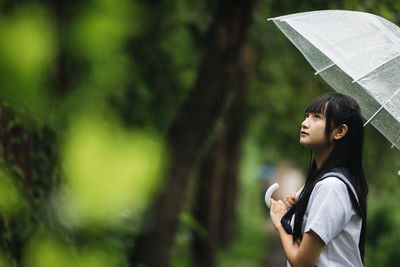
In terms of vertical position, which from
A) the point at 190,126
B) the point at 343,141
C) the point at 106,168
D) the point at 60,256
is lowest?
the point at 190,126

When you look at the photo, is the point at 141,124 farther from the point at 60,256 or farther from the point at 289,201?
the point at 60,256

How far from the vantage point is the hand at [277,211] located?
246 centimetres

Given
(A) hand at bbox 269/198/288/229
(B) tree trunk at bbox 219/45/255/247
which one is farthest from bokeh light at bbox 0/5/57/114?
(B) tree trunk at bbox 219/45/255/247

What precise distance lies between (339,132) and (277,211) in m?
0.42

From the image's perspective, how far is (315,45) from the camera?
2.91 m

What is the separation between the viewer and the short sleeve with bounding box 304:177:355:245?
221 centimetres

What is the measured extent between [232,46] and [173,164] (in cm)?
162

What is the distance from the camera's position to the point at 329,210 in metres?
2.21

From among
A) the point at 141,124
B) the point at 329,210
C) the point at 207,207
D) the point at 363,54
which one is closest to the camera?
the point at 141,124

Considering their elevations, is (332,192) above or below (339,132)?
below

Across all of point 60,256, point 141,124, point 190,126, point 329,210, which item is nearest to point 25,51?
point 60,256

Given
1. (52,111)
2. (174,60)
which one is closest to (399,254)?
(174,60)

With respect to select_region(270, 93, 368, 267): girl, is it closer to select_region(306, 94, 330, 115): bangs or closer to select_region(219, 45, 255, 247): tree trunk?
select_region(306, 94, 330, 115): bangs

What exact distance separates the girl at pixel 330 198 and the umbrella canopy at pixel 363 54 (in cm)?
42
